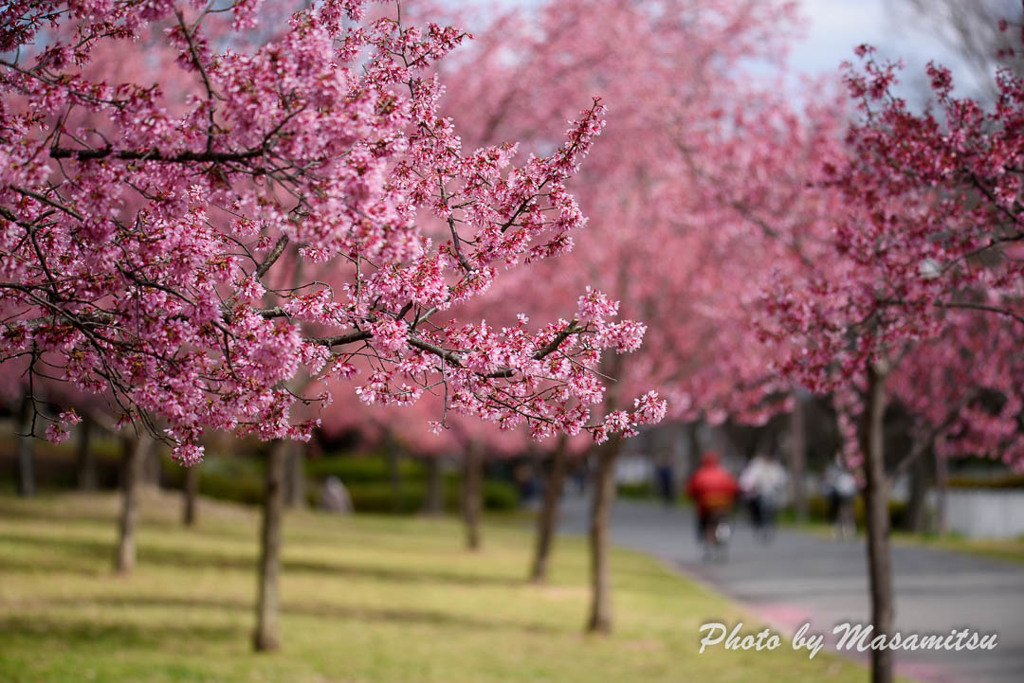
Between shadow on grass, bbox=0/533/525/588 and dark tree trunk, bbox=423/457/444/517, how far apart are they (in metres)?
18.8

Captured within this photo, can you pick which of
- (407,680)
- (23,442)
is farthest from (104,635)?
(23,442)

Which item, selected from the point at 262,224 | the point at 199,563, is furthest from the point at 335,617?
the point at 262,224

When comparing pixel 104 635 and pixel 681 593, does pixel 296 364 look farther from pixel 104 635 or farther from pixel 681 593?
pixel 681 593

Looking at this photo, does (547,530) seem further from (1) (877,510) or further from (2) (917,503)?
(2) (917,503)

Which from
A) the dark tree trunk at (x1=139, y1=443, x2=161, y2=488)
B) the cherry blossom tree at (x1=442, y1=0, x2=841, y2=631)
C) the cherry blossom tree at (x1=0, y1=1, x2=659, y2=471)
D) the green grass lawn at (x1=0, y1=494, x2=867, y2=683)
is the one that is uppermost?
the cherry blossom tree at (x1=442, y1=0, x2=841, y2=631)

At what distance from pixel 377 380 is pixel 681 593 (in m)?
13.1

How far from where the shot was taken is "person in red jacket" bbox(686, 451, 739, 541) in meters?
21.6

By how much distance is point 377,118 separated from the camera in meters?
3.97

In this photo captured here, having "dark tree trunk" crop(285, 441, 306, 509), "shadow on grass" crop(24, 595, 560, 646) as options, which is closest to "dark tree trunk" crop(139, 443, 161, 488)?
"dark tree trunk" crop(285, 441, 306, 509)

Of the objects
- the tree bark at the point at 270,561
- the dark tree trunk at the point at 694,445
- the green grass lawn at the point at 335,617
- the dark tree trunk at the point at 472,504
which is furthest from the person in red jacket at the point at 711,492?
the dark tree trunk at the point at 694,445

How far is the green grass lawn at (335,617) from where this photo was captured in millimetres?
10203

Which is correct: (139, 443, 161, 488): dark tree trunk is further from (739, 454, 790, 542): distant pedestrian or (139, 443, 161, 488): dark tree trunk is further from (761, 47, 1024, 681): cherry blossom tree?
(761, 47, 1024, 681): cherry blossom tree

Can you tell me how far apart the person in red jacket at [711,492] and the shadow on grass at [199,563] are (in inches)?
197

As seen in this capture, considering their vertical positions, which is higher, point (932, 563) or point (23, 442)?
point (23, 442)
